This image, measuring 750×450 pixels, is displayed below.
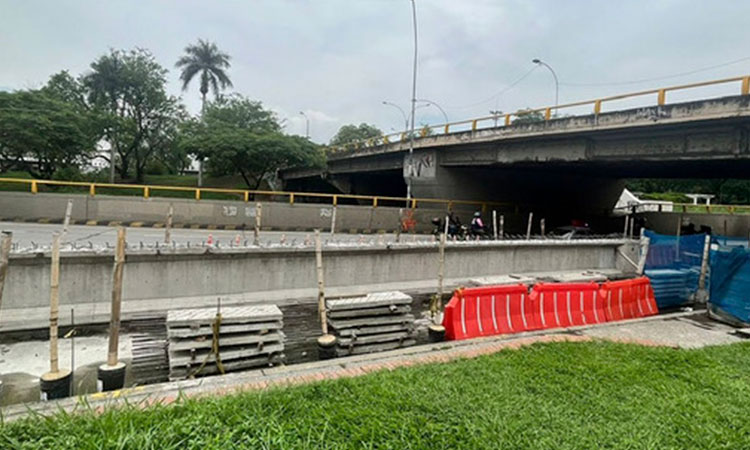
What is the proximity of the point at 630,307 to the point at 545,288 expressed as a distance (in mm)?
2974

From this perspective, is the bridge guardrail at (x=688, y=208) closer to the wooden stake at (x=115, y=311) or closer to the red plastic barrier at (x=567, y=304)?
the red plastic barrier at (x=567, y=304)

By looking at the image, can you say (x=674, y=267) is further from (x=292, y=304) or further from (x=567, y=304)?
(x=292, y=304)

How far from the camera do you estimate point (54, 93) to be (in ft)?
120

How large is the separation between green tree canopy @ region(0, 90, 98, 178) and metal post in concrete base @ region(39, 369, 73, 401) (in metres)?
31.3

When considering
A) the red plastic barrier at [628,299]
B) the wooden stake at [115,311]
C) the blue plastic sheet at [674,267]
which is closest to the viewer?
the wooden stake at [115,311]

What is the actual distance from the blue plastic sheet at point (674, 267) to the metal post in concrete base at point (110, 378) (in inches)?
490

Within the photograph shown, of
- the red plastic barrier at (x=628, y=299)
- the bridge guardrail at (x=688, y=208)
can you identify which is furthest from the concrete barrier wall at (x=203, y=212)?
the bridge guardrail at (x=688, y=208)

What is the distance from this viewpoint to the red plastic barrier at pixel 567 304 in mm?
8461

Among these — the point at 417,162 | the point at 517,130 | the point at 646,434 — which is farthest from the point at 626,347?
the point at 417,162

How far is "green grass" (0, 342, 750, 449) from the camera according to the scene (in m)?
3.13

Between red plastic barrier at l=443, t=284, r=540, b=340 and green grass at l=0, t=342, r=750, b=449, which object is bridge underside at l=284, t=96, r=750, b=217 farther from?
green grass at l=0, t=342, r=750, b=449

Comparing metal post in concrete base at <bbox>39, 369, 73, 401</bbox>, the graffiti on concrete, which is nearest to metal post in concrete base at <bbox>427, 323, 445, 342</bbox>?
metal post in concrete base at <bbox>39, 369, 73, 401</bbox>

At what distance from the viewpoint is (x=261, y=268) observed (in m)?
9.66

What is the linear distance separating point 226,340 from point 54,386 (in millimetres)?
1991
